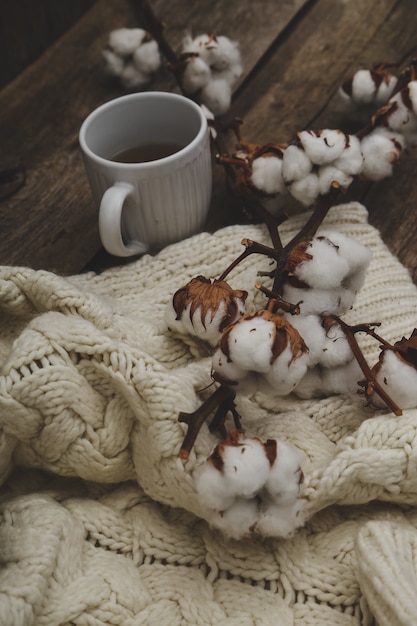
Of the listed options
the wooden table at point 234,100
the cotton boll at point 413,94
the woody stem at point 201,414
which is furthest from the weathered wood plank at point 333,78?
the woody stem at point 201,414

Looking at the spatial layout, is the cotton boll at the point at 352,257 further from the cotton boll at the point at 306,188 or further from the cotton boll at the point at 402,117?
the cotton boll at the point at 402,117

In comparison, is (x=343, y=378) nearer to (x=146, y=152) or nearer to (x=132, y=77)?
(x=146, y=152)

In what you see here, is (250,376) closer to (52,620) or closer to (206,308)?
(206,308)

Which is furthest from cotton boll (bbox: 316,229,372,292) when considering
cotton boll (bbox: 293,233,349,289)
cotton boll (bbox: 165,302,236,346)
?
cotton boll (bbox: 165,302,236,346)

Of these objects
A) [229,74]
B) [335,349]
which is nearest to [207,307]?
[335,349]

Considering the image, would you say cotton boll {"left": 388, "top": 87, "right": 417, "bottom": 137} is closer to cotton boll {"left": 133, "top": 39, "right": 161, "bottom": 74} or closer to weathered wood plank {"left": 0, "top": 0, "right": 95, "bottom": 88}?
cotton boll {"left": 133, "top": 39, "right": 161, "bottom": 74}
